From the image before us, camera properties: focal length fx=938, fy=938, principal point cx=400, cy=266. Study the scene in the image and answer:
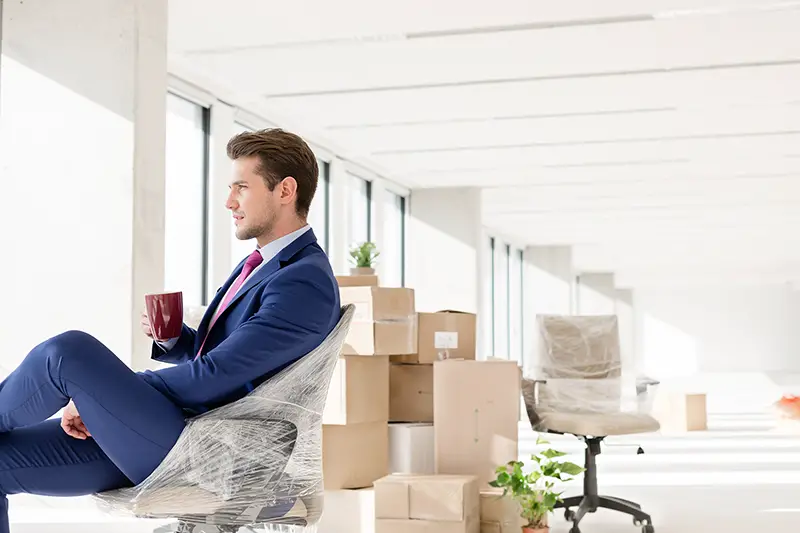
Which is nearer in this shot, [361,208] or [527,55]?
[527,55]

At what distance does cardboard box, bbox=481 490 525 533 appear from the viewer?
149 inches

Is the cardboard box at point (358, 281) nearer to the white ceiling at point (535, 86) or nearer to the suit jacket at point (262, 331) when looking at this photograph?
the white ceiling at point (535, 86)

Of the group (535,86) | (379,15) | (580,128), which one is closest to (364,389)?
(379,15)

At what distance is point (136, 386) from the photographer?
5.02 ft

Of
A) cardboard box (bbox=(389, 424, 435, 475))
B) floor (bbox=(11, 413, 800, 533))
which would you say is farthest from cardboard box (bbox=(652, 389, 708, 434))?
cardboard box (bbox=(389, 424, 435, 475))

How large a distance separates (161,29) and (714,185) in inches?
240

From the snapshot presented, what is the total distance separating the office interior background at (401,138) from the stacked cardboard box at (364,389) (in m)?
0.81

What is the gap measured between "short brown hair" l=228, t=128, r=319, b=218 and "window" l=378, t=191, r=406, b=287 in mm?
6948

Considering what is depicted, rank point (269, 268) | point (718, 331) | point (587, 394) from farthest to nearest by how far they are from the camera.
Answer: point (718, 331) < point (587, 394) < point (269, 268)

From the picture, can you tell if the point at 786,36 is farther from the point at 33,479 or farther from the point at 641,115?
the point at 33,479

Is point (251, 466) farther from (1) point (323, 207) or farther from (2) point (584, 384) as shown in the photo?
Result: (1) point (323, 207)

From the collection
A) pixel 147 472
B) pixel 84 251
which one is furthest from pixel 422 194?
pixel 147 472

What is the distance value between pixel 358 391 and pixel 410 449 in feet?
1.47

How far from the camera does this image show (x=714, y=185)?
28.1ft
